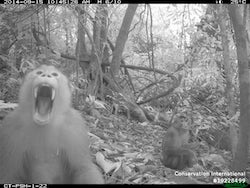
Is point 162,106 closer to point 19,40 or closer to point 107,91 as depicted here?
point 107,91

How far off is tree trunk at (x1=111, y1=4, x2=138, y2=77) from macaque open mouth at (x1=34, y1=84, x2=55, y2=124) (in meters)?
3.44

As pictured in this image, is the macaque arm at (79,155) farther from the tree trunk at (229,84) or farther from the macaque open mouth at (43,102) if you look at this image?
the tree trunk at (229,84)

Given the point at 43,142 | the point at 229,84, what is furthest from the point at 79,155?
the point at 229,84

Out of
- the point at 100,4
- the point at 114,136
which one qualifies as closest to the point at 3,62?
the point at 100,4

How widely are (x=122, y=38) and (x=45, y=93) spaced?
357 cm

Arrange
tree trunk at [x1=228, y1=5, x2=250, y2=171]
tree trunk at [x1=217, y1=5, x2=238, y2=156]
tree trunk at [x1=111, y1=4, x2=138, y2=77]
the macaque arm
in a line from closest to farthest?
the macaque arm, tree trunk at [x1=228, y1=5, x2=250, y2=171], tree trunk at [x1=217, y1=5, x2=238, y2=156], tree trunk at [x1=111, y1=4, x2=138, y2=77]

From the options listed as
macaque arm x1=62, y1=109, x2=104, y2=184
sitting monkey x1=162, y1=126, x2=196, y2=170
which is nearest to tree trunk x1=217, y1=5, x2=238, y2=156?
sitting monkey x1=162, y1=126, x2=196, y2=170

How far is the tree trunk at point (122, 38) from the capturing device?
6461 mm

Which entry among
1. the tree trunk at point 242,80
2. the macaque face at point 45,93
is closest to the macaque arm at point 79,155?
the macaque face at point 45,93

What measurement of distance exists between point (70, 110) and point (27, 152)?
53 cm

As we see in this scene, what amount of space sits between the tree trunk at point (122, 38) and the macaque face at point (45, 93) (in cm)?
341

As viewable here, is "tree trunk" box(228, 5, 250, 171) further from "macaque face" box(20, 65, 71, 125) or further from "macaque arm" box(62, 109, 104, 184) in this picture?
"macaque face" box(20, 65, 71, 125)

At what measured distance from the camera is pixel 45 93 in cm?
327

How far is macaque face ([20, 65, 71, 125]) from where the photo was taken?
10.1 feet
